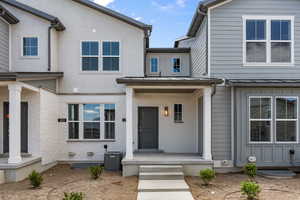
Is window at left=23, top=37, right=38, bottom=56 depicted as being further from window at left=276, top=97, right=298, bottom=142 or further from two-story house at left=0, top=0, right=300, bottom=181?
window at left=276, top=97, right=298, bottom=142

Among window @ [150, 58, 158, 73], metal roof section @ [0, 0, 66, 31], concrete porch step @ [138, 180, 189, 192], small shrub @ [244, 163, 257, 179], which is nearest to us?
concrete porch step @ [138, 180, 189, 192]

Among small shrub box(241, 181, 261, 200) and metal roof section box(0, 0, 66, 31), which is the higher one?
metal roof section box(0, 0, 66, 31)

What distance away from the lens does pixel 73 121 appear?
39.2ft

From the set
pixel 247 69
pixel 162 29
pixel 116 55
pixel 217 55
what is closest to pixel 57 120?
pixel 116 55

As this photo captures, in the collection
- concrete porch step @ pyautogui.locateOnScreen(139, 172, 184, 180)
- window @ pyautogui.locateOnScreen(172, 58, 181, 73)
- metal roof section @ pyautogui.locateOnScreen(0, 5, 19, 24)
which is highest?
metal roof section @ pyautogui.locateOnScreen(0, 5, 19, 24)

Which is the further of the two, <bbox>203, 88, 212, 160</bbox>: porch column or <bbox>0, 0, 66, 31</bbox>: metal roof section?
<bbox>0, 0, 66, 31</bbox>: metal roof section

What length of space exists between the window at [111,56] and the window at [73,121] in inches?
82.2

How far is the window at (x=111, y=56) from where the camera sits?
1203cm

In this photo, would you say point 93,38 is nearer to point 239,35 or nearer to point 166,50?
point 166,50

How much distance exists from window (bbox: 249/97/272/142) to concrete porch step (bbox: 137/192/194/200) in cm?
396

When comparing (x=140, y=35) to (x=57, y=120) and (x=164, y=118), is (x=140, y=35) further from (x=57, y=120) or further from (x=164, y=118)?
(x=57, y=120)

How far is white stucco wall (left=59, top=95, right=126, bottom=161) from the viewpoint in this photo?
38.8 feet

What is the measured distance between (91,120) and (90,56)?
270 cm

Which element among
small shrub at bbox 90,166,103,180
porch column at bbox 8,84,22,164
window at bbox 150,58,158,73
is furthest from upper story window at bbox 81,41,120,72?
small shrub at bbox 90,166,103,180
